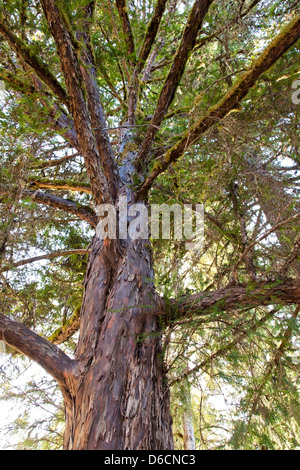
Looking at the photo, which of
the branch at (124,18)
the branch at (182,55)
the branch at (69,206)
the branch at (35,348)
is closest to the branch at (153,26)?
the branch at (124,18)

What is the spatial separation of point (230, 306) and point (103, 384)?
1.21 m

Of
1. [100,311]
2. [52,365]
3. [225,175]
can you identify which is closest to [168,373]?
[100,311]

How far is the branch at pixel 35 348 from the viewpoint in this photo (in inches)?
76.0

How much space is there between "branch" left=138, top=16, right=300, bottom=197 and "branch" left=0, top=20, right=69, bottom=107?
1119mm

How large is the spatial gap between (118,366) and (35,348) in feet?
2.01

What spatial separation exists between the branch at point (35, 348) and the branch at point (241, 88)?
1.93m

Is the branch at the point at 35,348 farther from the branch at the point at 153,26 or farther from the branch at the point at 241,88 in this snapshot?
the branch at the point at 153,26

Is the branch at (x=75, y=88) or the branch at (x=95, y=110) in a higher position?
the branch at (x=95, y=110)

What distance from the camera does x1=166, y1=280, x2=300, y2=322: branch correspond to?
2.24m

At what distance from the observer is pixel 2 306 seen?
11.3 ft

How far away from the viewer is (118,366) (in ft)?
6.36

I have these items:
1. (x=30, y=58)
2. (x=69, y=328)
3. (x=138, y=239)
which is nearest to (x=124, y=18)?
(x=30, y=58)

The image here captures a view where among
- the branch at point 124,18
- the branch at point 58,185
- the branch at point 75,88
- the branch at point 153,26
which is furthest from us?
the branch at point 58,185
